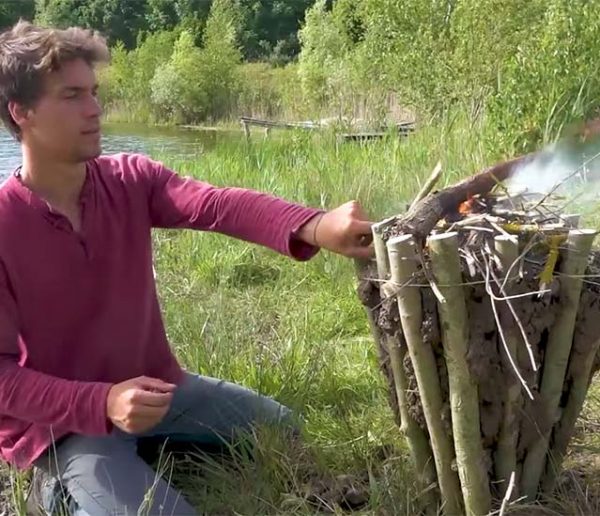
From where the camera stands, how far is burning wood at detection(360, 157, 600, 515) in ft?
6.27

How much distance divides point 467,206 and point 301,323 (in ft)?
5.83

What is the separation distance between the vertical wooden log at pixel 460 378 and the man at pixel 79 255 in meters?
0.36

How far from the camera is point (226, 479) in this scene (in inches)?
98.7

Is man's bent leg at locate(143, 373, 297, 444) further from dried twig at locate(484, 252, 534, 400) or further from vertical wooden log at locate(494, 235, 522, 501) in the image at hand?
dried twig at locate(484, 252, 534, 400)

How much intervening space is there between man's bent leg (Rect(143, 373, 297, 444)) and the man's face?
2.60 feet

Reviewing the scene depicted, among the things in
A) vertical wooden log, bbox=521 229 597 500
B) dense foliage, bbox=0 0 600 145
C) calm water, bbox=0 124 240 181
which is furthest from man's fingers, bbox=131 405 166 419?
calm water, bbox=0 124 240 181

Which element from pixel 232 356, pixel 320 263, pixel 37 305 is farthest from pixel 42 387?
pixel 320 263

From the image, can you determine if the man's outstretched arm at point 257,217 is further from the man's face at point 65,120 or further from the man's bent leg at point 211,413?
the man's bent leg at point 211,413

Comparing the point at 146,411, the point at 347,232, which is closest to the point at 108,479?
the point at 146,411

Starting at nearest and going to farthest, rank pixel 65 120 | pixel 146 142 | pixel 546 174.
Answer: pixel 65 120
pixel 546 174
pixel 146 142

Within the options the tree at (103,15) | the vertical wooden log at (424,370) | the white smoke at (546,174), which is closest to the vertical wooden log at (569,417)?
the vertical wooden log at (424,370)

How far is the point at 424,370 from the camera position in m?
1.99

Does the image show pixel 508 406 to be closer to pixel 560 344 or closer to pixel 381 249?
pixel 560 344

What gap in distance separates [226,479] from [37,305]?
0.73 metres
